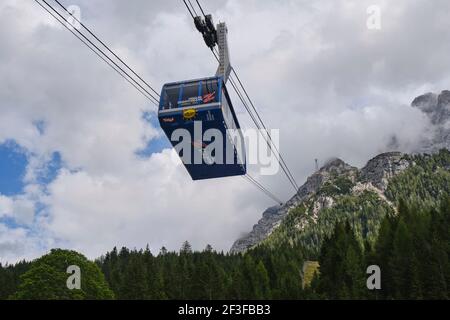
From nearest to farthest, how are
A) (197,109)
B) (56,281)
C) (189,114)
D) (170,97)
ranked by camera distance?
(197,109) → (189,114) → (170,97) → (56,281)

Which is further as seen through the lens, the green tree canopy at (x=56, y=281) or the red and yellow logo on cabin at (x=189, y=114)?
the green tree canopy at (x=56, y=281)

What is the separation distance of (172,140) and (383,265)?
65060mm

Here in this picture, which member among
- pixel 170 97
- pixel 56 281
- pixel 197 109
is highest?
pixel 170 97

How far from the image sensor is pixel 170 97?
3022 centimetres

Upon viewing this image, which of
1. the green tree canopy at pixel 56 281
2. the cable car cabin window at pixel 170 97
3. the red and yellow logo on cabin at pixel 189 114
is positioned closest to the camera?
the red and yellow logo on cabin at pixel 189 114

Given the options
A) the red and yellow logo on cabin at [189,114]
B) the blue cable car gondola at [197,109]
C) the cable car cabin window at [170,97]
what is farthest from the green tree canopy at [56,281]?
the red and yellow logo on cabin at [189,114]

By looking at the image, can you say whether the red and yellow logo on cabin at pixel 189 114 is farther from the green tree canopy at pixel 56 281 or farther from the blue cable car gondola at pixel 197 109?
the green tree canopy at pixel 56 281

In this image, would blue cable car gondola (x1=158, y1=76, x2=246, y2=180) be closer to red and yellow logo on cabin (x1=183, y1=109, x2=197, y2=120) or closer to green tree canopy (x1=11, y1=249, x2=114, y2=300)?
red and yellow logo on cabin (x1=183, y1=109, x2=197, y2=120)

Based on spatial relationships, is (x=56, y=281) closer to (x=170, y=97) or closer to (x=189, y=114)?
(x=170, y=97)

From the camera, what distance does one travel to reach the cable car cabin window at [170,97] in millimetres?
29797

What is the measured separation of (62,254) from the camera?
73.8 meters

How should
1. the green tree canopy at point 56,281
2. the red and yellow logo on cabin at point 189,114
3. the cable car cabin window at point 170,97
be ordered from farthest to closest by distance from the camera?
the green tree canopy at point 56,281, the cable car cabin window at point 170,97, the red and yellow logo on cabin at point 189,114

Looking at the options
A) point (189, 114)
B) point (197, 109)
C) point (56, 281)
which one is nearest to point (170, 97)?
point (189, 114)
